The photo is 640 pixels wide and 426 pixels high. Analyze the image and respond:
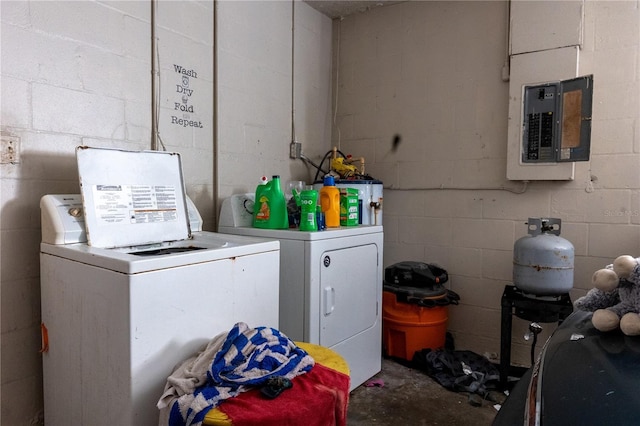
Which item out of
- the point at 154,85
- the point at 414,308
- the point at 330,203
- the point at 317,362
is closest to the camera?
the point at 317,362

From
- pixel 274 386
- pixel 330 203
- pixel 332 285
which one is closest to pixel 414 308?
pixel 332 285

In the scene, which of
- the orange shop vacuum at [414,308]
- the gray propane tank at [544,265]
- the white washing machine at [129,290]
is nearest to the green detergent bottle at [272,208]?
the white washing machine at [129,290]

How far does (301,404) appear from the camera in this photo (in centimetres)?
116

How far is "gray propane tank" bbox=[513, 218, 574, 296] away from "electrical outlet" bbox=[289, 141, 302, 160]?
1582 mm

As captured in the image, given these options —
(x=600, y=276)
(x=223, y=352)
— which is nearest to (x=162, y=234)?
(x=223, y=352)

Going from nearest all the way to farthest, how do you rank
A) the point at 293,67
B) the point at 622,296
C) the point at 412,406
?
the point at 622,296 < the point at 412,406 < the point at 293,67

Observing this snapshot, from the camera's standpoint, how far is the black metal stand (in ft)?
7.32

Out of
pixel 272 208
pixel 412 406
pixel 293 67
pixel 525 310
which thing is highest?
pixel 293 67

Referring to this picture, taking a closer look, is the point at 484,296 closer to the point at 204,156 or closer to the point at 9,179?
the point at 204,156

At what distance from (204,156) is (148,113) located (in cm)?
40

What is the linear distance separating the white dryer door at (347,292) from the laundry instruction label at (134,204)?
78cm

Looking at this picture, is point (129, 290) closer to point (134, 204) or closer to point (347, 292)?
point (134, 204)

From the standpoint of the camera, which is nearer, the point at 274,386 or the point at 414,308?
the point at 274,386

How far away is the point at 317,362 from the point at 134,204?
1.02m
